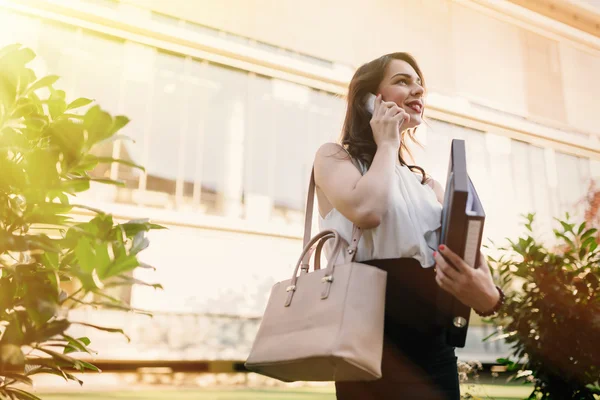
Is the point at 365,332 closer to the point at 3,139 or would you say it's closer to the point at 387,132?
the point at 387,132

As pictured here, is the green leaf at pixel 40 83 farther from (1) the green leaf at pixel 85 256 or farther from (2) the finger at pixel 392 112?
(2) the finger at pixel 392 112

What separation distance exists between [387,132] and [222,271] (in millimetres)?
5041

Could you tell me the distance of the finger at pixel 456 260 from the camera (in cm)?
79

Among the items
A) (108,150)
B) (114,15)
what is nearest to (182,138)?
(108,150)

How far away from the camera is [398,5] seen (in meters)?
6.79

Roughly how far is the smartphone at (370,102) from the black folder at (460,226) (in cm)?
31

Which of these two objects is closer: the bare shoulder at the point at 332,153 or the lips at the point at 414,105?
A: the bare shoulder at the point at 332,153

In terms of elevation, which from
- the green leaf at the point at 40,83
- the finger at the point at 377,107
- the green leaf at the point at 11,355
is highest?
the finger at the point at 377,107

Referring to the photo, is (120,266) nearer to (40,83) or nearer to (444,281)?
(40,83)

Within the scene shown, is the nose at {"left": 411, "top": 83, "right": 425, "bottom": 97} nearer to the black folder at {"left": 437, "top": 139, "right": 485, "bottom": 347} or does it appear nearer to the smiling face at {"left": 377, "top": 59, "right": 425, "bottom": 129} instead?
the smiling face at {"left": 377, "top": 59, "right": 425, "bottom": 129}

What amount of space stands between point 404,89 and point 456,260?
0.47m

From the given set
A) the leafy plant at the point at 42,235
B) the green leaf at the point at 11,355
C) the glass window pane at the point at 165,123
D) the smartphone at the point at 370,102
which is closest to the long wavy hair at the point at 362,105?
the smartphone at the point at 370,102

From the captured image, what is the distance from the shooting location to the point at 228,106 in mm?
6512

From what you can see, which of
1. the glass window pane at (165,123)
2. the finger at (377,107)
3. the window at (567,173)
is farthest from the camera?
the window at (567,173)
